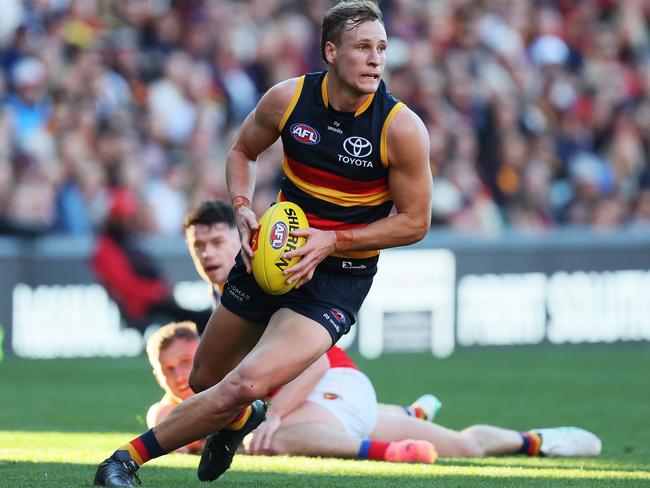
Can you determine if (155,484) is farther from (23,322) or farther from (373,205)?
(23,322)

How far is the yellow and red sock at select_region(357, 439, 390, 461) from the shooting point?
7.79m

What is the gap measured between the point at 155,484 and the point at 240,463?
3.41 ft

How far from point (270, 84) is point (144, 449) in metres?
12.1

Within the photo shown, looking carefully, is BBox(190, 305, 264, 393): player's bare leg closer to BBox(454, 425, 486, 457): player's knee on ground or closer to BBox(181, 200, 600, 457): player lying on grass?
BBox(181, 200, 600, 457): player lying on grass

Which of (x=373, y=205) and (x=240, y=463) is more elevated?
(x=373, y=205)

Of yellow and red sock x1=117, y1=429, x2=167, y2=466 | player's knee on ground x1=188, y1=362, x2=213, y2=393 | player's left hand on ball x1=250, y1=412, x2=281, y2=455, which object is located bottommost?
player's left hand on ball x1=250, y1=412, x2=281, y2=455

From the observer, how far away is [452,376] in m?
13.9

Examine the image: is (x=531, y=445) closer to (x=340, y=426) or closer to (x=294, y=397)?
(x=340, y=426)

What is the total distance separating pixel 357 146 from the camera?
6.42 metres

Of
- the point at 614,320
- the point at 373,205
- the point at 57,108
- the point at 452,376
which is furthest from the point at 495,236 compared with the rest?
the point at 373,205

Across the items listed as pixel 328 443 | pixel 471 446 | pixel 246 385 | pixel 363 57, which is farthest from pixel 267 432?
pixel 363 57

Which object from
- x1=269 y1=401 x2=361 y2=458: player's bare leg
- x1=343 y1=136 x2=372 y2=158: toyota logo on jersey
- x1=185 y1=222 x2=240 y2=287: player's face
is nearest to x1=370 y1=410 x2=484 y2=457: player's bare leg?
x1=269 y1=401 x2=361 y2=458: player's bare leg

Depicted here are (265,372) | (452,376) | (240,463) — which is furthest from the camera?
(452,376)

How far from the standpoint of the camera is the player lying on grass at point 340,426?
309 inches
